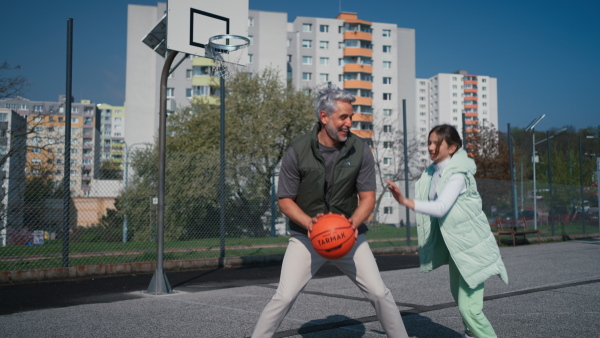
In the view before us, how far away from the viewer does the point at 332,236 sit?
3598 millimetres

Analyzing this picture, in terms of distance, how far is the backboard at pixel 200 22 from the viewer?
944 centimetres

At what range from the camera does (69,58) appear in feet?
35.6

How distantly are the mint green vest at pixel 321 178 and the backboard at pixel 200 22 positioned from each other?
6042 mm

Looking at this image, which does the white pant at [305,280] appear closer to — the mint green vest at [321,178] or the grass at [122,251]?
the mint green vest at [321,178]

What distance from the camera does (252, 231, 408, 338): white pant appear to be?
371cm

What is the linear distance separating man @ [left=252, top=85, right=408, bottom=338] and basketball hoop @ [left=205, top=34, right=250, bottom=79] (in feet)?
21.4

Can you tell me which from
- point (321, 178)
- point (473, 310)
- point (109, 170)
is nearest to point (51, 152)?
point (109, 170)

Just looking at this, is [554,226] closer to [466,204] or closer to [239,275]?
[239,275]

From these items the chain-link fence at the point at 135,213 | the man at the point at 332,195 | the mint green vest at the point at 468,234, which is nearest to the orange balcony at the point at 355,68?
the chain-link fence at the point at 135,213

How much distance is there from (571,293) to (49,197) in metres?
9.51

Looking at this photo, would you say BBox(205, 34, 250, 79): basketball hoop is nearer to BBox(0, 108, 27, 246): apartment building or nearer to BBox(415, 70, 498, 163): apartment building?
BBox(0, 108, 27, 246): apartment building

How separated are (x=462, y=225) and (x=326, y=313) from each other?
2721 mm

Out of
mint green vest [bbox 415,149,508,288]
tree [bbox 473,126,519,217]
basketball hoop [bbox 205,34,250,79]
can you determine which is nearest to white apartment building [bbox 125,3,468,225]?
tree [bbox 473,126,519,217]

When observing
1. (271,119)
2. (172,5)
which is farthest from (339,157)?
(271,119)
